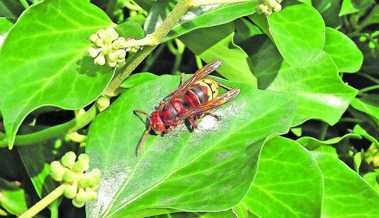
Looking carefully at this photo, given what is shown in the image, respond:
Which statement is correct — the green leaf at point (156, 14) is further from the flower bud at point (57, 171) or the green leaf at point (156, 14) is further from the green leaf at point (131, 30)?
the flower bud at point (57, 171)

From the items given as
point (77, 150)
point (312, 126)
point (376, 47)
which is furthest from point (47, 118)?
point (376, 47)

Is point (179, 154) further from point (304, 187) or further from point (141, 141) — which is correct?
point (304, 187)

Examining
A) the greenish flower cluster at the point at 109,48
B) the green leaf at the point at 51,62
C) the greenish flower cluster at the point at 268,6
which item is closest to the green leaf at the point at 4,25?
the green leaf at the point at 51,62

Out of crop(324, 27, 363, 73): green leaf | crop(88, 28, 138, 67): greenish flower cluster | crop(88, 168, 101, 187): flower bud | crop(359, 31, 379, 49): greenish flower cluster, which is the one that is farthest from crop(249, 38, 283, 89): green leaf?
crop(88, 168, 101, 187): flower bud

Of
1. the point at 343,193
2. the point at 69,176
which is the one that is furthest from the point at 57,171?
the point at 343,193

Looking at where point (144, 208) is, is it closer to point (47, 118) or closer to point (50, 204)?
point (50, 204)

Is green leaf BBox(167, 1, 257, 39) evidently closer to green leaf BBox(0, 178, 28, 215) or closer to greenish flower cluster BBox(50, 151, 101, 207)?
greenish flower cluster BBox(50, 151, 101, 207)
